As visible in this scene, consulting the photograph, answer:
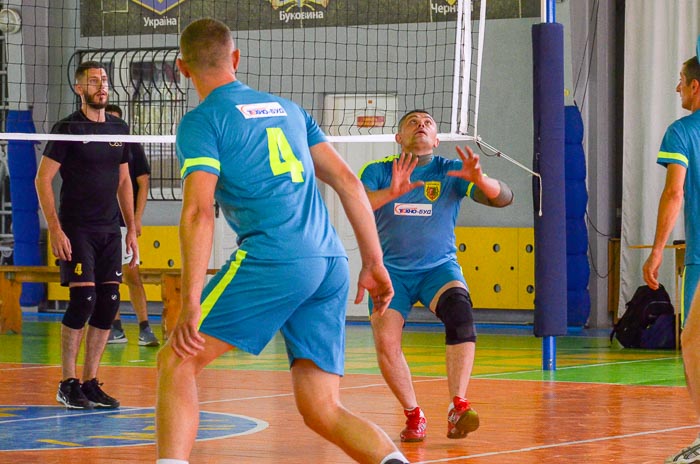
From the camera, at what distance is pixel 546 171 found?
10.2 metres

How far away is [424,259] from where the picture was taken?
22.2 ft

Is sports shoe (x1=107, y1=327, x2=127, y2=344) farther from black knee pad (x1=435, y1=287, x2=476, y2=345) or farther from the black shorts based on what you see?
black knee pad (x1=435, y1=287, x2=476, y2=345)

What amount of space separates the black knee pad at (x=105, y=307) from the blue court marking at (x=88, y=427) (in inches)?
22.3

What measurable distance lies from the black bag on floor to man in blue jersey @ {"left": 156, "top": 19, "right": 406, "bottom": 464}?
30.8 feet

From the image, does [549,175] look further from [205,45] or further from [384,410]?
[205,45]

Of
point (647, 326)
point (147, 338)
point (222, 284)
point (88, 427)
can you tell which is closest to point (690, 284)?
point (222, 284)

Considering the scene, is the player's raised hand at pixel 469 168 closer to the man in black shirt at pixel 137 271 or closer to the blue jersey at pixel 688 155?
the blue jersey at pixel 688 155

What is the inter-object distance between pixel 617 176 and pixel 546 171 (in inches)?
278

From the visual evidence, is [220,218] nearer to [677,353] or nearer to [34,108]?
[34,108]

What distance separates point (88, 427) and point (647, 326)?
791cm

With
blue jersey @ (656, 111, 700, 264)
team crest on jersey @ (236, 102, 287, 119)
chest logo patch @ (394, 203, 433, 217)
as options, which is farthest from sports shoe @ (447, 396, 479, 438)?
team crest on jersey @ (236, 102, 287, 119)

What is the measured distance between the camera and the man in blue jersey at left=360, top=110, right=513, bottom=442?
257 inches

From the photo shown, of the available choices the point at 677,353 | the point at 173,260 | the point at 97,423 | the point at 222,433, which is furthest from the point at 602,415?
the point at 173,260

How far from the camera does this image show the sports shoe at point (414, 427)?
21.1 ft
